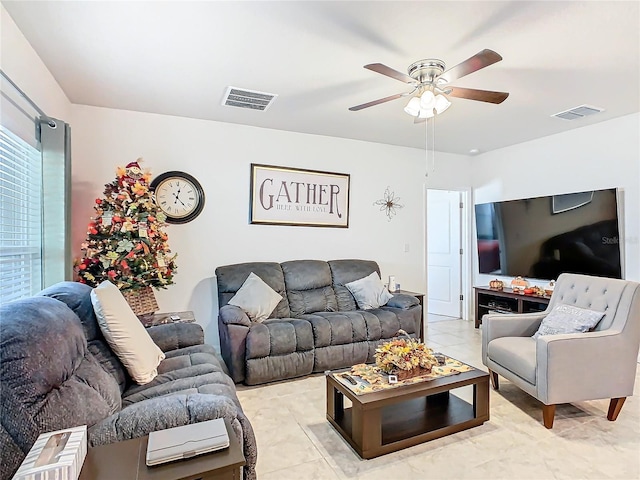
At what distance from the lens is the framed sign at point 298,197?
4.23m

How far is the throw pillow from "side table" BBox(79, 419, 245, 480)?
2.52 meters

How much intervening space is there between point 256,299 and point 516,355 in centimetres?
225

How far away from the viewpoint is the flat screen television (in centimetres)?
388

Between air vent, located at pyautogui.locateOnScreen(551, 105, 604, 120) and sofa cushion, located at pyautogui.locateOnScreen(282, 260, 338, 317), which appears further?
sofa cushion, located at pyautogui.locateOnScreen(282, 260, 338, 317)

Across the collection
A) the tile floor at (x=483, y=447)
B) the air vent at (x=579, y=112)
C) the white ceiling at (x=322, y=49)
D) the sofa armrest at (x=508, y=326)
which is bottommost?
the tile floor at (x=483, y=447)

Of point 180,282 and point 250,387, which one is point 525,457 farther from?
point 180,282

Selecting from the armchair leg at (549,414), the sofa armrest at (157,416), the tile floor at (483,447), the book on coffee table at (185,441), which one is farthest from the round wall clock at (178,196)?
the armchair leg at (549,414)

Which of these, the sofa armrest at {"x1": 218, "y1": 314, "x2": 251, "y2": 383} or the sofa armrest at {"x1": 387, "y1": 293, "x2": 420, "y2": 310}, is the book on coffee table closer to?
the sofa armrest at {"x1": 218, "y1": 314, "x2": 251, "y2": 383}

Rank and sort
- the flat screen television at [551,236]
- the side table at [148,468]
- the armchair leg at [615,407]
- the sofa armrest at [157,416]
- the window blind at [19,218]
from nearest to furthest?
the side table at [148,468] < the sofa armrest at [157,416] < the window blind at [19,218] < the armchair leg at [615,407] < the flat screen television at [551,236]

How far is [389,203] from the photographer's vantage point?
16.4 ft

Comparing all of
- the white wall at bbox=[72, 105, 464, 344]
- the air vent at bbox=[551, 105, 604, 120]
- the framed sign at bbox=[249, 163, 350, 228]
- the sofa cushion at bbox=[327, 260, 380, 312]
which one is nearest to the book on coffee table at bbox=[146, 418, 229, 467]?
the white wall at bbox=[72, 105, 464, 344]

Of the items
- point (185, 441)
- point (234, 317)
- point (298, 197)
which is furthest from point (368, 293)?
point (185, 441)

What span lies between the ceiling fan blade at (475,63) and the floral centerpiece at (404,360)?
174cm

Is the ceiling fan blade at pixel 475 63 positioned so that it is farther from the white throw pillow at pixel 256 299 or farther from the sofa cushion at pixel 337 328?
the white throw pillow at pixel 256 299
